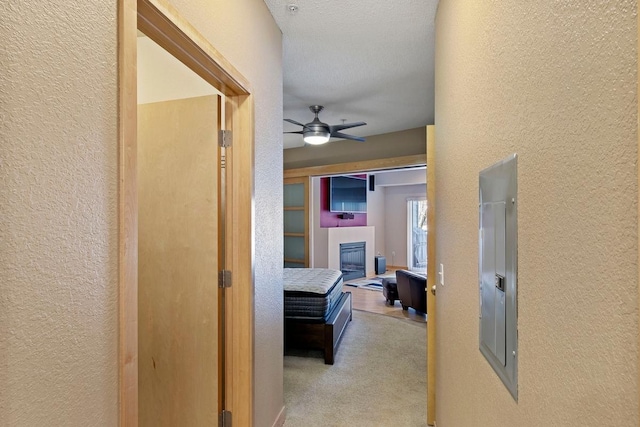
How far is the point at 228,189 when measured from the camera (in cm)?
180

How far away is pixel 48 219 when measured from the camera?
73cm

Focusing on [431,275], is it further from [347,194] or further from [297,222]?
[347,194]

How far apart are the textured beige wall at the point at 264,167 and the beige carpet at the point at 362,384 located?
1.21 feet

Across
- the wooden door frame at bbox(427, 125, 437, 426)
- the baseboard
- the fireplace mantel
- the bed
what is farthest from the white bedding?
the fireplace mantel

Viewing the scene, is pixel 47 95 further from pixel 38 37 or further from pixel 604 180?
pixel 604 180

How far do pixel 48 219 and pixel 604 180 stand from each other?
1043 mm

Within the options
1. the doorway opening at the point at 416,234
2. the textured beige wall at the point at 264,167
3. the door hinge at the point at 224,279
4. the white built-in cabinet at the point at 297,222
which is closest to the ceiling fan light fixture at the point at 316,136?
the textured beige wall at the point at 264,167

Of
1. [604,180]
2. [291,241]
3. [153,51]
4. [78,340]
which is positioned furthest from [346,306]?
[604,180]

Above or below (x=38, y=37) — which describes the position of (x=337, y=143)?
above

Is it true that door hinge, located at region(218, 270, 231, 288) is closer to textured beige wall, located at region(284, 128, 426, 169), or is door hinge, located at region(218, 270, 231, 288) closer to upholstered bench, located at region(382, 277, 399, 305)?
textured beige wall, located at region(284, 128, 426, 169)

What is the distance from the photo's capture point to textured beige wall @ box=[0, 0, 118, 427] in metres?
0.66

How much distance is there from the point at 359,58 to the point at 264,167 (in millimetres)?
1430

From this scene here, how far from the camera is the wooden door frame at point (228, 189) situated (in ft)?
3.01

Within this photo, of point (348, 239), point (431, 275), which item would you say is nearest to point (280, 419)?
point (431, 275)
